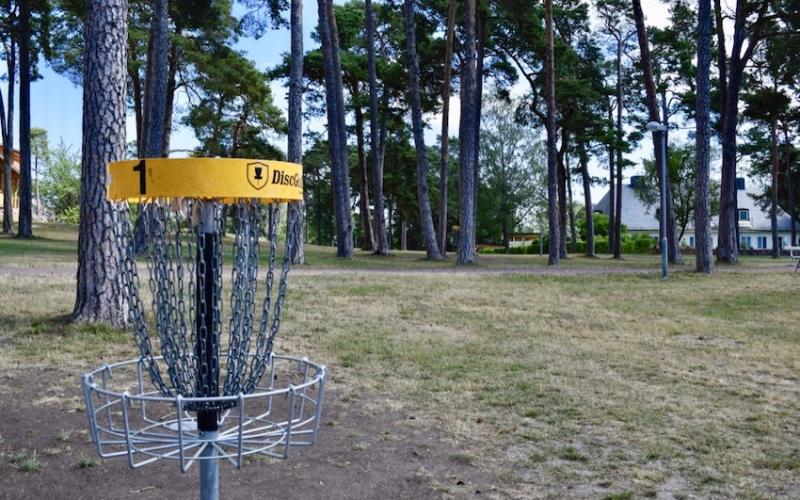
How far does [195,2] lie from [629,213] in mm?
57156

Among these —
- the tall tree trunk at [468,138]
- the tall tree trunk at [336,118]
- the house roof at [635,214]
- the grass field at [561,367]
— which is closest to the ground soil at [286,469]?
the grass field at [561,367]

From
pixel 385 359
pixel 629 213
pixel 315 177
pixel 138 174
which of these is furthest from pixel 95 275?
pixel 629 213

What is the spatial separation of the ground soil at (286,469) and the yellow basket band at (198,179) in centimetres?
259

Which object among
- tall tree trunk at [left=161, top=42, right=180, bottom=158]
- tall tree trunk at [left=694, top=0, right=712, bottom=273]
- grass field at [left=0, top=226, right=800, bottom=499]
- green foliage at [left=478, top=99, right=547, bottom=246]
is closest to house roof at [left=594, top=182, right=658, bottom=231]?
green foliage at [left=478, top=99, right=547, bottom=246]

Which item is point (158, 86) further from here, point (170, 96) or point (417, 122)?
point (170, 96)

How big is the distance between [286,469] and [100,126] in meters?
4.86

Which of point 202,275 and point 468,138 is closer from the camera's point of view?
point 202,275

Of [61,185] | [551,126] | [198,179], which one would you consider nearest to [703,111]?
[551,126]

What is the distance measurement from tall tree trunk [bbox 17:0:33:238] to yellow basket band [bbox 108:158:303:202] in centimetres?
2814

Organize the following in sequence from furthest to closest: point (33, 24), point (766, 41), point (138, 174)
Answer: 1. point (33, 24)
2. point (766, 41)
3. point (138, 174)

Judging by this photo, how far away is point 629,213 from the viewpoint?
7275 centimetres

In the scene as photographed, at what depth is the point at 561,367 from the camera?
7582mm

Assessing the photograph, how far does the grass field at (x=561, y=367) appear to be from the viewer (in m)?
4.62

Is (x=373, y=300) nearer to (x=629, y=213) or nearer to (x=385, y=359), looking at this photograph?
(x=385, y=359)
